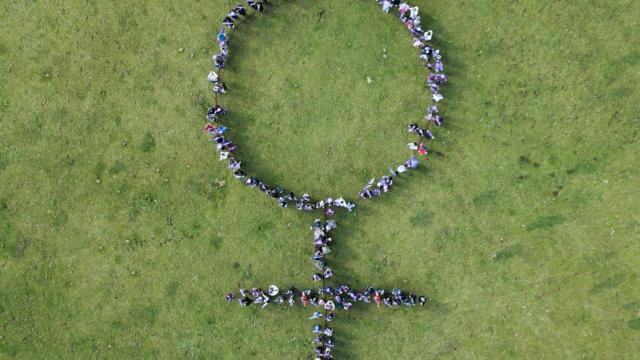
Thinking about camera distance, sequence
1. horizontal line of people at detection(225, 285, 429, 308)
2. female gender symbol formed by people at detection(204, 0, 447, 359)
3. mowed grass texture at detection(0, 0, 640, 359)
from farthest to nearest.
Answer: horizontal line of people at detection(225, 285, 429, 308) → female gender symbol formed by people at detection(204, 0, 447, 359) → mowed grass texture at detection(0, 0, 640, 359)

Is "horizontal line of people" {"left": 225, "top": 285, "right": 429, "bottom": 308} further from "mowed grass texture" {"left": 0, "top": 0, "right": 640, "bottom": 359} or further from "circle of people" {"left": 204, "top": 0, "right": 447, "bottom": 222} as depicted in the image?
"circle of people" {"left": 204, "top": 0, "right": 447, "bottom": 222}

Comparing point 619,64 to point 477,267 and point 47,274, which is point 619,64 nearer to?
point 477,267

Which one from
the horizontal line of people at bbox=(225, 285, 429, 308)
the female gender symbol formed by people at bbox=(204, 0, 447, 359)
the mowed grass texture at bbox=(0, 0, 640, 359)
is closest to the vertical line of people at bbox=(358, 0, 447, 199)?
the female gender symbol formed by people at bbox=(204, 0, 447, 359)

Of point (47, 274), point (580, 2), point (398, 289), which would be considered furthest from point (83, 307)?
point (580, 2)

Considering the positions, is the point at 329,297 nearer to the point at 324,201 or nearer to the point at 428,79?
the point at 324,201

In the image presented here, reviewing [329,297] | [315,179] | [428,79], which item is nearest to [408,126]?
[428,79]

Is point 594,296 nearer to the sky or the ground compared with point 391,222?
nearer to the ground

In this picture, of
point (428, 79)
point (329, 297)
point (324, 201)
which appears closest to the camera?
point (428, 79)
